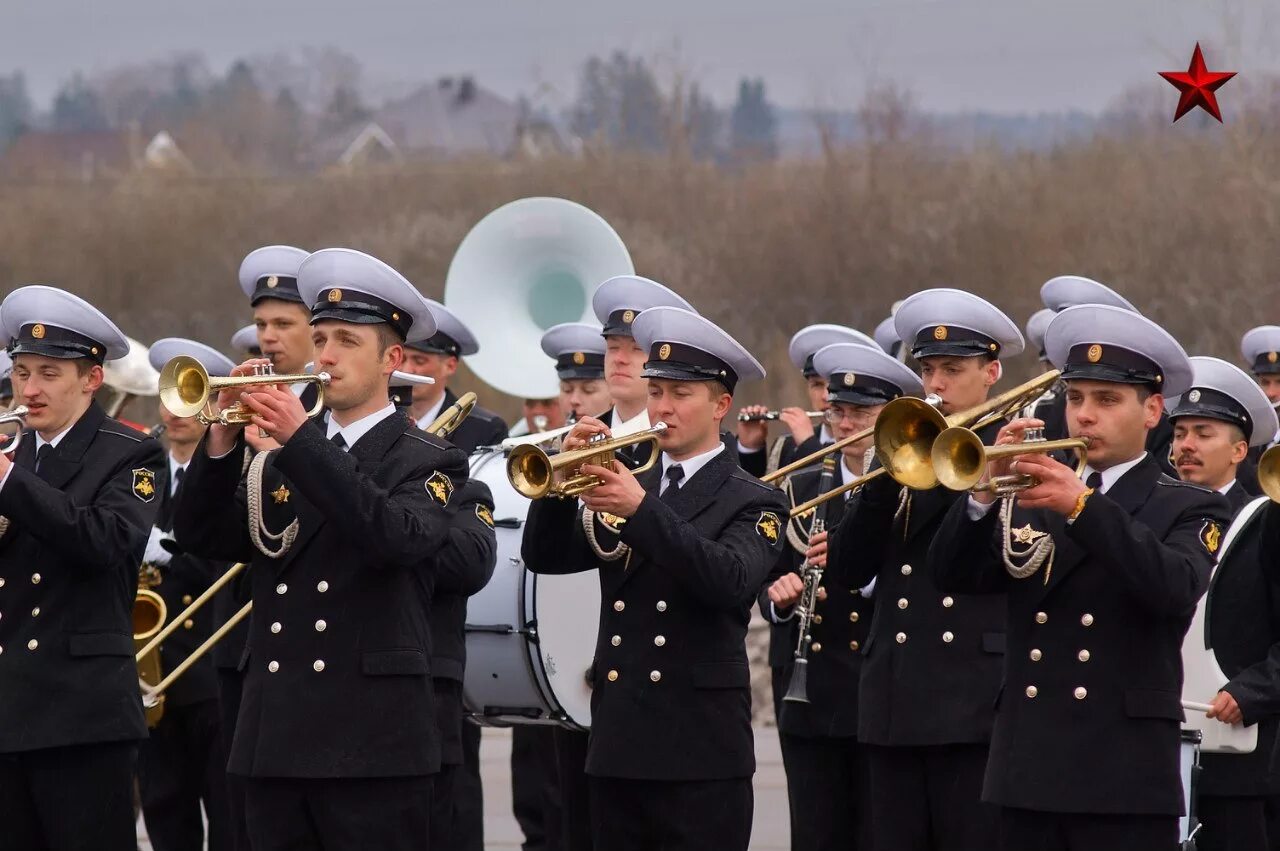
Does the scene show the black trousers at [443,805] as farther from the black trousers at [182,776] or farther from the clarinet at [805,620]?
the black trousers at [182,776]

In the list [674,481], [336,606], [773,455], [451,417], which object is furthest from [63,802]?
[773,455]

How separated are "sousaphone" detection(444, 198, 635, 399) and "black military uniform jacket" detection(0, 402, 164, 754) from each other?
16.0ft

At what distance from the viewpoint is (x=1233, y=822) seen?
679cm

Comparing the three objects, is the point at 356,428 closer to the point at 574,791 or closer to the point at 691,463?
the point at 691,463

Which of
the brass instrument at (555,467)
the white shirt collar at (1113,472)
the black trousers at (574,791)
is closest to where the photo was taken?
the white shirt collar at (1113,472)

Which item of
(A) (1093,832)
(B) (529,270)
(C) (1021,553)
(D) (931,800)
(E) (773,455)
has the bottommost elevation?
(A) (1093,832)

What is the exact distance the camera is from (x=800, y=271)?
27.3 m

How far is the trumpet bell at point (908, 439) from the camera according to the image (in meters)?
5.32

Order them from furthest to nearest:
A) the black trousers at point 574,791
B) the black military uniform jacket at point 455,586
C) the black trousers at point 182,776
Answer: the black trousers at point 182,776 < the black trousers at point 574,791 < the black military uniform jacket at point 455,586

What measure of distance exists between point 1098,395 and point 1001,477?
54 centimetres

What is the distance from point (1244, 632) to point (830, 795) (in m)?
A: 1.64

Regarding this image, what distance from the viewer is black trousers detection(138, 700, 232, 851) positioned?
843cm

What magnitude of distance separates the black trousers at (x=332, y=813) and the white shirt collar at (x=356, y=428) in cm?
93

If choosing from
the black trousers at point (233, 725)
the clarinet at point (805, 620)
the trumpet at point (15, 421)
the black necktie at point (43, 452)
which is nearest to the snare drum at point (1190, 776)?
the clarinet at point (805, 620)
